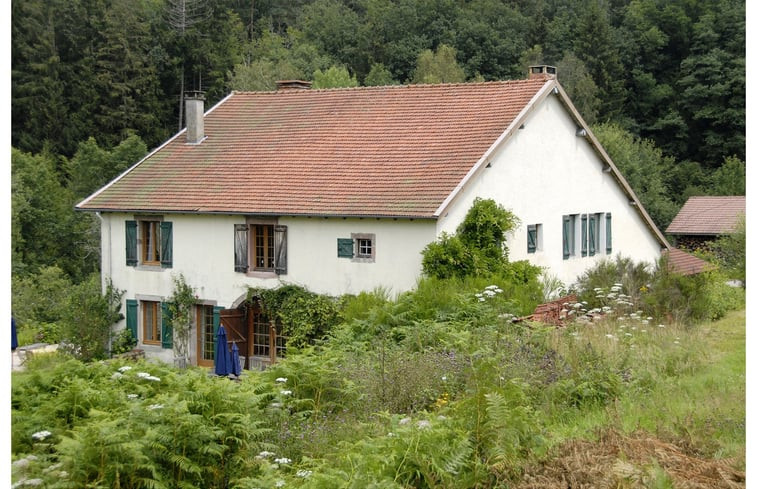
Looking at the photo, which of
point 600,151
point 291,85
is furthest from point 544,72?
point 291,85

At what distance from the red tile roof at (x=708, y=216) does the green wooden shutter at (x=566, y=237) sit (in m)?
19.3

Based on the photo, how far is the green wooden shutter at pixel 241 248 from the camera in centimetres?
2353

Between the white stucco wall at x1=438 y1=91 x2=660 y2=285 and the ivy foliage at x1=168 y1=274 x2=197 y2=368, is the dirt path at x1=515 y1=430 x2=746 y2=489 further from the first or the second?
the ivy foliage at x1=168 y1=274 x2=197 y2=368

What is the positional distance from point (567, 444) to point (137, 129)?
171ft

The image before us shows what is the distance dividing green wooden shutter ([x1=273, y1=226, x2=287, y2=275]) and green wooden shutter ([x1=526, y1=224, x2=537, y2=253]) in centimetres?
622

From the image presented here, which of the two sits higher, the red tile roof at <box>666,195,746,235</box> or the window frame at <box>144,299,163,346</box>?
the red tile roof at <box>666,195,746,235</box>

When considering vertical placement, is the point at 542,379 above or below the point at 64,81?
below

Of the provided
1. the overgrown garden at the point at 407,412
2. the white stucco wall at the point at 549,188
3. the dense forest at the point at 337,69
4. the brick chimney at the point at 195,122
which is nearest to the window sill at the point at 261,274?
the white stucco wall at the point at 549,188

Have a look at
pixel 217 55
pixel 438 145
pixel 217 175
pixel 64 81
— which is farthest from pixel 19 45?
pixel 438 145

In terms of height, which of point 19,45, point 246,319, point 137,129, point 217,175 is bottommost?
point 246,319

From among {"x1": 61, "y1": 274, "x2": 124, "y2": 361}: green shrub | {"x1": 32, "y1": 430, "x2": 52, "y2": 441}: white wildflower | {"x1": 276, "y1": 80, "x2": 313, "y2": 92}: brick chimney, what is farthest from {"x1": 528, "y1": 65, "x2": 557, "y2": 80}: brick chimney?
{"x1": 32, "y1": 430, "x2": 52, "y2": 441}: white wildflower

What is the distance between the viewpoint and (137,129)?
186ft

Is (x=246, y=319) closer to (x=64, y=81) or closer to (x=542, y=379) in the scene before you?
(x=542, y=379)

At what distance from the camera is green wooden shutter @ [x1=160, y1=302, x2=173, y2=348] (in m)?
24.7
